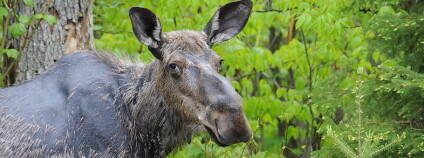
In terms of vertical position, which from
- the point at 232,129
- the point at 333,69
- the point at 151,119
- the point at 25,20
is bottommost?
the point at 333,69

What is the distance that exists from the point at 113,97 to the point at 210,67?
0.96 meters

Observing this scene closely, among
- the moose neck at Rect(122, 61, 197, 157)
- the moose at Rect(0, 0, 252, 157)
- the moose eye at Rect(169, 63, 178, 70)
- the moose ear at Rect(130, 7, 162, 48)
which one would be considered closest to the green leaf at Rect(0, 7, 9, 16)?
the moose at Rect(0, 0, 252, 157)

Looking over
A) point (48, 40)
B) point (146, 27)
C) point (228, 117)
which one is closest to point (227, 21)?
point (146, 27)

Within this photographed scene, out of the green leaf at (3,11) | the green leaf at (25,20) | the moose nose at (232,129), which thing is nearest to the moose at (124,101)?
the moose nose at (232,129)

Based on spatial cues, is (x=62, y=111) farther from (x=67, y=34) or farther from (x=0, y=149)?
(x=67, y=34)

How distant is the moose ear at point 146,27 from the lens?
5.69m

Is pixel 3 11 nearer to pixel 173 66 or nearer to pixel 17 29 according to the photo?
pixel 17 29

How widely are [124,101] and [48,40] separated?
79.2 inches

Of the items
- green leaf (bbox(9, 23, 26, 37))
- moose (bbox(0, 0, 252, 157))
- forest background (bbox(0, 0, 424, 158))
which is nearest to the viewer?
moose (bbox(0, 0, 252, 157))

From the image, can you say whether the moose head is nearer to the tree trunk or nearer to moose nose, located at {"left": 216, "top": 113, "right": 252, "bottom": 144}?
moose nose, located at {"left": 216, "top": 113, "right": 252, "bottom": 144}

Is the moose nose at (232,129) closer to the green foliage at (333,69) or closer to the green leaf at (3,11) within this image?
the green foliage at (333,69)

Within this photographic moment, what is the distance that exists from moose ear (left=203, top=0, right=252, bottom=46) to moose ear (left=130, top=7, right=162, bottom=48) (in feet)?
1.67

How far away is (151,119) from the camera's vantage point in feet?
19.3

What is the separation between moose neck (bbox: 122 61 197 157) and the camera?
582 cm
